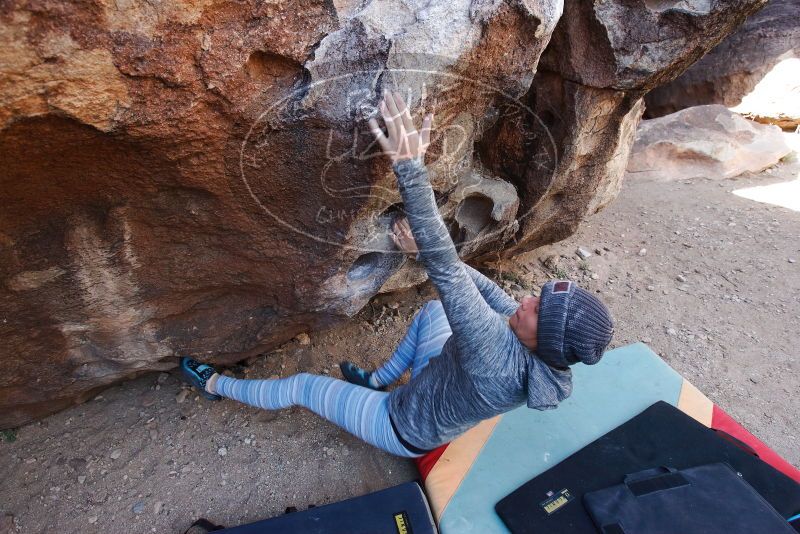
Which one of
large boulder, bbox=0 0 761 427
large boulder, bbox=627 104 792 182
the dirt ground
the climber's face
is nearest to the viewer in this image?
large boulder, bbox=0 0 761 427

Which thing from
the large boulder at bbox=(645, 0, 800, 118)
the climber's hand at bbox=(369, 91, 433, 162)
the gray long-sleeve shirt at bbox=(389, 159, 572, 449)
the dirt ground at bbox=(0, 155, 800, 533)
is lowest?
the dirt ground at bbox=(0, 155, 800, 533)

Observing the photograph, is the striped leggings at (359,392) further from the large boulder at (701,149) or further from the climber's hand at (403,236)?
the large boulder at (701,149)

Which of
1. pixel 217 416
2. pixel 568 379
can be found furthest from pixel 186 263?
pixel 568 379

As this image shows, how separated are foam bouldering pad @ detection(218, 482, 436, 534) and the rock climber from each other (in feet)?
0.58

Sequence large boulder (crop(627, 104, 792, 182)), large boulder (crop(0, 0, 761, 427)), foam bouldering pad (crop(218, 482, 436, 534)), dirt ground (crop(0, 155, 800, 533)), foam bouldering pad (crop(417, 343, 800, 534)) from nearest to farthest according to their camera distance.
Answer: large boulder (crop(0, 0, 761, 427)) → foam bouldering pad (crop(218, 482, 436, 534)) → foam bouldering pad (crop(417, 343, 800, 534)) → dirt ground (crop(0, 155, 800, 533)) → large boulder (crop(627, 104, 792, 182))

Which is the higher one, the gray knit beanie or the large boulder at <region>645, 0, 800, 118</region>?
the large boulder at <region>645, 0, 800, 118</region>

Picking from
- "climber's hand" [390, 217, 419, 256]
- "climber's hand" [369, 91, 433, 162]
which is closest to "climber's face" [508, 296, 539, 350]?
"climber's hand" [369, 91, 433, 162]

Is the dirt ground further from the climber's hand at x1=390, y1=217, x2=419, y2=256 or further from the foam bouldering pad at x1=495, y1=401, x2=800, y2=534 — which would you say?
the climber's hand at x1=390, y1=217, x2=419, y2=256

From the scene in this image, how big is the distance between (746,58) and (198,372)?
664 cm

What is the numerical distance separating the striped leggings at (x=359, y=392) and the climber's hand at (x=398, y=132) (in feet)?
3.24

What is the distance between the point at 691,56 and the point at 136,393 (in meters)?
2.87

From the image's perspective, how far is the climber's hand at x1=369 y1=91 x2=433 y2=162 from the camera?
1432mm

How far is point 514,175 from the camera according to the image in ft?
8.41

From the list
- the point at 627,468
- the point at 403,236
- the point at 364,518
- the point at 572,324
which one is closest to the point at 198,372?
the point at 364,518
